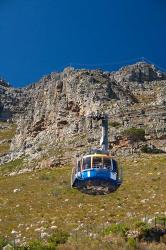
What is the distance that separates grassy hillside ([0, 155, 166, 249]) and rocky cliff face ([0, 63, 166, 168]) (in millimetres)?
8171

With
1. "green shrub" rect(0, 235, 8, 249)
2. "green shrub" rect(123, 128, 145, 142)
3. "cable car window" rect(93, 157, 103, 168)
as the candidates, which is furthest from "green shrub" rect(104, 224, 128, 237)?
"green shrub" rect(123, 128, 145, 142)

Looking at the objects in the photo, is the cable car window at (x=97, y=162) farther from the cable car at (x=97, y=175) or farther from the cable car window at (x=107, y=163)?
the cable car window at (x=107, y=163)

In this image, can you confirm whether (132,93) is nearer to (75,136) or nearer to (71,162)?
(75,136)

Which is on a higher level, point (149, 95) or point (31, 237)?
point (149, 95)

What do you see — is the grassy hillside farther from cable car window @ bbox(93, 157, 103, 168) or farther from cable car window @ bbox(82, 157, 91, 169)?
cable car window @ bbox(93, 157, 103, 168)

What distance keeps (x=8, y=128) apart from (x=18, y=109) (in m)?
15.7

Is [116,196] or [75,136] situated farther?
[75,136]

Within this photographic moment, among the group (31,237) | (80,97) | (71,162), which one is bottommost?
(31,237)

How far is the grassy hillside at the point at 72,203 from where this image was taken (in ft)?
114

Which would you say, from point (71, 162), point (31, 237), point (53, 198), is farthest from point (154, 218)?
point (71, 162)

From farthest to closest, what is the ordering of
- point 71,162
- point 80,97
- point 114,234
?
point 80,97 → point 71,162 → point 114,234

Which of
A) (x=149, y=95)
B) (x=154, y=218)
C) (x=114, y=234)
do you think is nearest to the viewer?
(x=114, y=234)

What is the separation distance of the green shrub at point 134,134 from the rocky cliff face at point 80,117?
25.2 inches

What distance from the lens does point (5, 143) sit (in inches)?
4390
